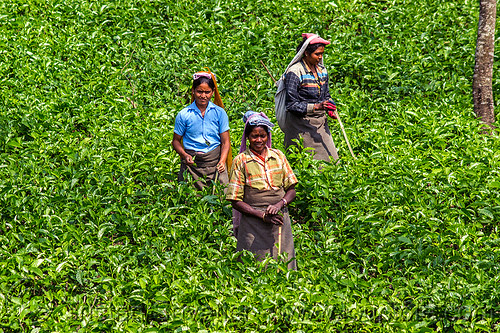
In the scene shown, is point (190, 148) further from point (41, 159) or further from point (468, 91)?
point (468, 91)

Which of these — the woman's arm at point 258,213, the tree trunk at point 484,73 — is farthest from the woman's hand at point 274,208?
the tree trunk at point 484,73

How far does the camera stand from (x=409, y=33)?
9.56m

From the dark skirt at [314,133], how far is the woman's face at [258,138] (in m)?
1.65

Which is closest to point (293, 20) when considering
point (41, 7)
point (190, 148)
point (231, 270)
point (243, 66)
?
point (243, 66)

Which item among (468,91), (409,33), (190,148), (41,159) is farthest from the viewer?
(409,33)

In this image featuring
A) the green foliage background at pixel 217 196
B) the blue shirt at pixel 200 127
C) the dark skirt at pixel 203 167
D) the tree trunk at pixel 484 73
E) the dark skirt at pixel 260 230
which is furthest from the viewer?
the tree trunk at pixel 484 73

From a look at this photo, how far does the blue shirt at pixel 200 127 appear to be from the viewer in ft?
18.7

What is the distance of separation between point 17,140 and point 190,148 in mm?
2283

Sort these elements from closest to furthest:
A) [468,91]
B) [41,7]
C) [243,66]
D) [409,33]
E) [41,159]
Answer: [41,159]
[468,91]
[243,66]
[409,33]
[41,7]

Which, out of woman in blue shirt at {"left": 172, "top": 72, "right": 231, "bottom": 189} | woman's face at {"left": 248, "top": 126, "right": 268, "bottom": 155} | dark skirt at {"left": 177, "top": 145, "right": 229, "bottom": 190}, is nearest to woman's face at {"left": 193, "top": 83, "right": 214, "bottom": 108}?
woman in blue shirt at {"left": 172, "top": 72, "right": 231, "bottom": 189}

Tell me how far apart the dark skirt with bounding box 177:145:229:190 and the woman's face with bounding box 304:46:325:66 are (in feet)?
4.28

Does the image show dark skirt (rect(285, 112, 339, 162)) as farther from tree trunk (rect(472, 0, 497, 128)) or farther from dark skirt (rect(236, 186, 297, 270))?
tree trunk (rect(472, 0, 497, 128))

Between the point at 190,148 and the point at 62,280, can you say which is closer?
the point at 62,280

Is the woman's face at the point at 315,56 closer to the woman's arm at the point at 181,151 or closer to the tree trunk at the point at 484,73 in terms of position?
the woman's arm at the point at 181,151
